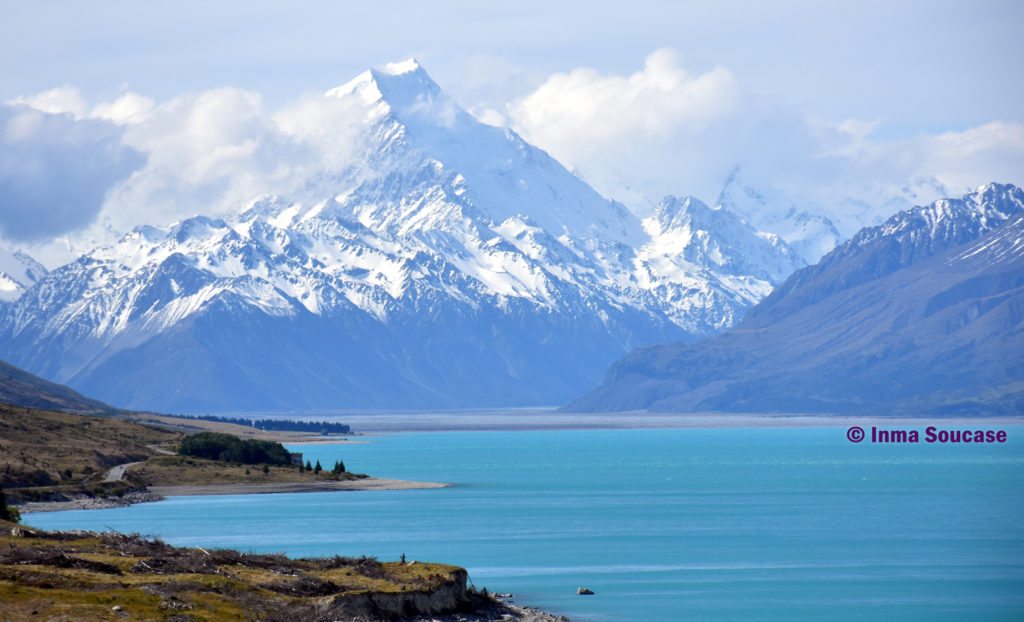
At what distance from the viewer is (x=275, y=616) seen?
70.8 metres

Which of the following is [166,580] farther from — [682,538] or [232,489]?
[232,489]

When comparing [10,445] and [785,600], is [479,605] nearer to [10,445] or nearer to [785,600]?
[785,600]

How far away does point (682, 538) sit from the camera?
12619 centimetres

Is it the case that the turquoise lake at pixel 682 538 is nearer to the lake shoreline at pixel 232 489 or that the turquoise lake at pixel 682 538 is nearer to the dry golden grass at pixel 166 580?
the lake shoreline at pixel 232 489

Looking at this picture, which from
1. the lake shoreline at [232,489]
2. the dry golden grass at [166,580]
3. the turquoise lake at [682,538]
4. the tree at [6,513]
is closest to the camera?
the dry golden grass at [166,580]

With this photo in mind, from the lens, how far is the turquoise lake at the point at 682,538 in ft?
306

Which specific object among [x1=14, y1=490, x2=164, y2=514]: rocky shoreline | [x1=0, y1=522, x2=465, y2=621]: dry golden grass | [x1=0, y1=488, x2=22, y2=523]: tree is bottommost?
[x1=0, y1=522, x2=465, y2=621]: dry golden grass

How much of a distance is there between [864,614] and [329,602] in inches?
1174

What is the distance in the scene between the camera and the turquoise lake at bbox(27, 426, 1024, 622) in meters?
93.4

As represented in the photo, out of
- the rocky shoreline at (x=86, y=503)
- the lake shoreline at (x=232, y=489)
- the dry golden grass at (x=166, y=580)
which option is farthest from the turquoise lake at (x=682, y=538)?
the dry golden grass at (x=166, y=580)

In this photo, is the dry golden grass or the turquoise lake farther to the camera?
the turquoise lake

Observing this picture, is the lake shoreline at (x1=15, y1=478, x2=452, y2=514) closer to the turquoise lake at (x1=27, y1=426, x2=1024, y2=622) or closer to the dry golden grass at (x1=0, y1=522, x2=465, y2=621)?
Answer: the turquoise lake at (x1=27, y1=426, x2=1024, y2=622)

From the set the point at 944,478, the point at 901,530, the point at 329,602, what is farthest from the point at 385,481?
the point at 329,602

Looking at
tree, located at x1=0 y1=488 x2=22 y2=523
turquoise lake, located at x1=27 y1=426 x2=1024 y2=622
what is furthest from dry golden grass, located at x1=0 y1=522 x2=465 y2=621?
tree, located at x1=0 y1=488 x2=22 y2=523
